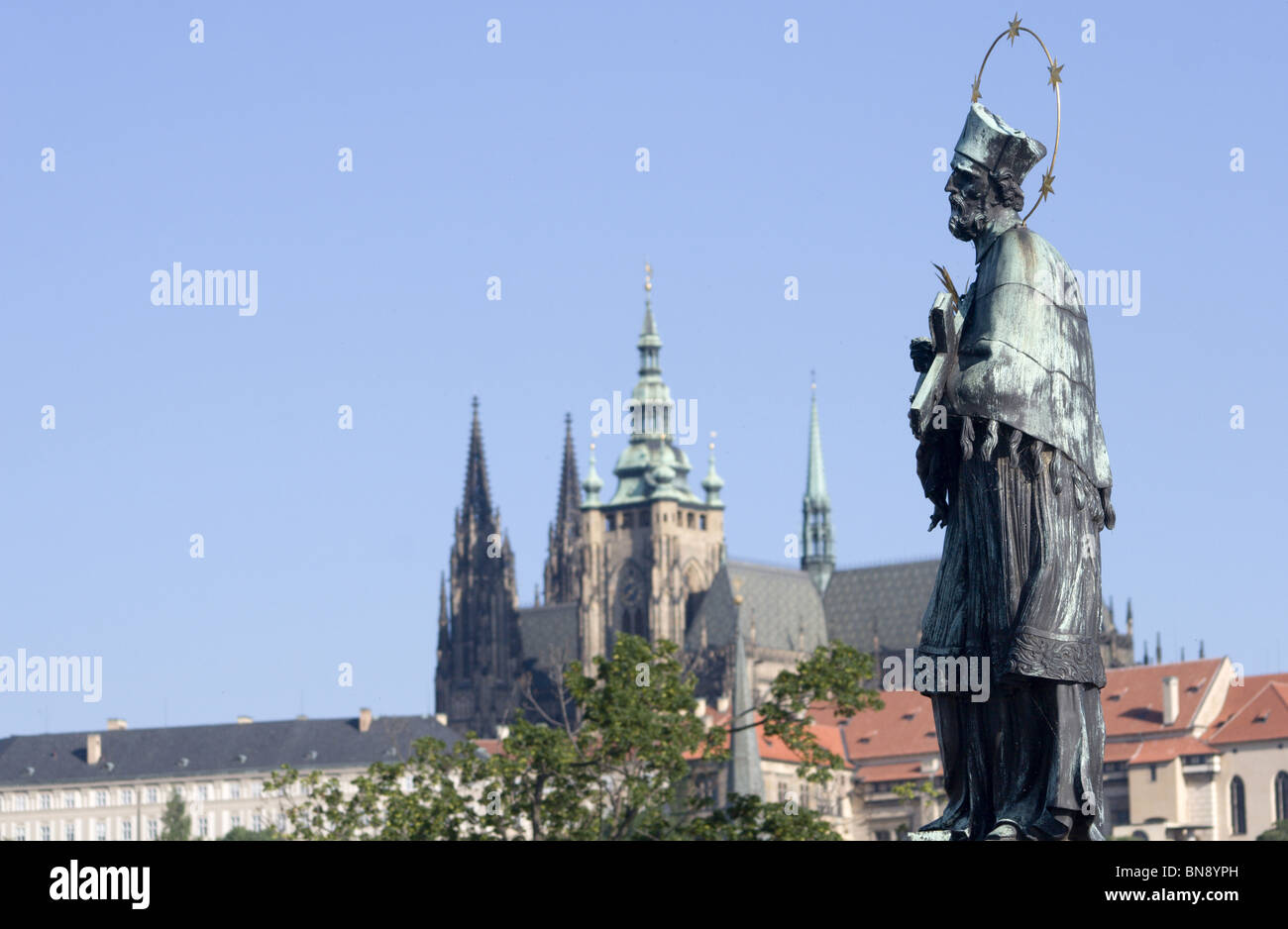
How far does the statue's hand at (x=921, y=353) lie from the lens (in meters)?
14.7

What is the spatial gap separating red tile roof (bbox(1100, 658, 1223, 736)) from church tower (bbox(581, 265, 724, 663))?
4924 cm

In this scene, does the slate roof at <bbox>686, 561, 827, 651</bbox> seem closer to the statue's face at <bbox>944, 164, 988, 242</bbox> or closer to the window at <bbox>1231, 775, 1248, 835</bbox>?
the window at <bbox>1231, 775, 1248, 835</bbox>

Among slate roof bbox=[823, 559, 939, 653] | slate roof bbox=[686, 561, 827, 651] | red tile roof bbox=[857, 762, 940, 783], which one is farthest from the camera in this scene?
slate roof bbox=[823, 559, 939, 653]

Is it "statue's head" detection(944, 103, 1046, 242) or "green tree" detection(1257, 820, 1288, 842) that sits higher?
"statue's head" detection(944, 103, 1046, 242)

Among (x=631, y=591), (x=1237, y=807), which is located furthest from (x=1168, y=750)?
(x=631, y=591)

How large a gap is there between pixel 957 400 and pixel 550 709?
186 meters

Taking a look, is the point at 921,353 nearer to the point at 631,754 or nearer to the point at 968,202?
the point at 968,202

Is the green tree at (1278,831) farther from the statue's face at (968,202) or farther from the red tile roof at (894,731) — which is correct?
the statue's face at (968,202)

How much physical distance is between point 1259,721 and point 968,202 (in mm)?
130331

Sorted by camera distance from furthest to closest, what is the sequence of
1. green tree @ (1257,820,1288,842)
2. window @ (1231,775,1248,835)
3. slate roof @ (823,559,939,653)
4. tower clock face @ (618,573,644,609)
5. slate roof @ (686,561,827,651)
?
tower clock face @ (618,573,644,609) → slate roof @ (823,559,939,653) → slate roof @ (686,561,827,651) → window @ (1231,775,1248,835) → green tree @ (1257,820,1288,842)

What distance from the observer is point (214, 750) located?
186 meters

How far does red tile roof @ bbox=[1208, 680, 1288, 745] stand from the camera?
140 m
